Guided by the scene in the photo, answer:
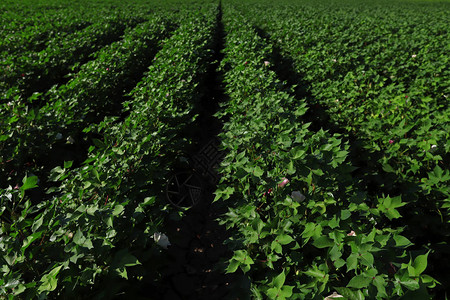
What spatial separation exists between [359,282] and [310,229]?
14.5 inches

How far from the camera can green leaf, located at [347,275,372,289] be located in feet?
3.57

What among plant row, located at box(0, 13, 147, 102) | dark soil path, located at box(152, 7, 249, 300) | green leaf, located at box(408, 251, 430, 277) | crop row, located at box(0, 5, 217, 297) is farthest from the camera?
plant row, located at box(0, 13, 147, 102)

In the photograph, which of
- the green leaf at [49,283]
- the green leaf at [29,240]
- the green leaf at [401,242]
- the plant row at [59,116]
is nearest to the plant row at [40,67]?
the plant row at [59,116]

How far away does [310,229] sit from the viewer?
1427 millimetres

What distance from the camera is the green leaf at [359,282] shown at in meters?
1.09

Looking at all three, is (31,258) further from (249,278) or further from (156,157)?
(156,157)

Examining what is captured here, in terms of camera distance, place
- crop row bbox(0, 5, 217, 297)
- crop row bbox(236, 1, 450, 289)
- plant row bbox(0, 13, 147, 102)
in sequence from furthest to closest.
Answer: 1. plant row bbox(0, 13, 147, 102)
2. crop row bbox(236, 1, 450, 289)
3. crop row bbox(0, 5, 217, 297)

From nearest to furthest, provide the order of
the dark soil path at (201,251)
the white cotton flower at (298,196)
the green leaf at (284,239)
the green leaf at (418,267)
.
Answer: the green leaf at (418,267), the green leaf at (284,239), the white cotton flower at (298,196), the dark soil path at (201,251)

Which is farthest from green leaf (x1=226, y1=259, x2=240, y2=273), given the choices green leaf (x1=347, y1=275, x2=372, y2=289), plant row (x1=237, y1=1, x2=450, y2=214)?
plant row (x1=237, y1=1, x2=450, y2=214)

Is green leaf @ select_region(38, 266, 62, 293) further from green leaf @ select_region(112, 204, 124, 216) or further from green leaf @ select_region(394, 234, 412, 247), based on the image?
green leaf @ select_region(394, 234, 412, 247)

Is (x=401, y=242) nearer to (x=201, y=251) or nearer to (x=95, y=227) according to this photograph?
(x=95, y=227)

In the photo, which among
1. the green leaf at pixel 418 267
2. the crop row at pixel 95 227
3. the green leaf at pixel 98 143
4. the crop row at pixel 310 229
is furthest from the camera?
the green leaf at pixel 98 143

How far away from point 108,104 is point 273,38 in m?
5.88

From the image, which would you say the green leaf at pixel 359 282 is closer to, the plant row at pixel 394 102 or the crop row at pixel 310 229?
the crop row at pixel 310 229
